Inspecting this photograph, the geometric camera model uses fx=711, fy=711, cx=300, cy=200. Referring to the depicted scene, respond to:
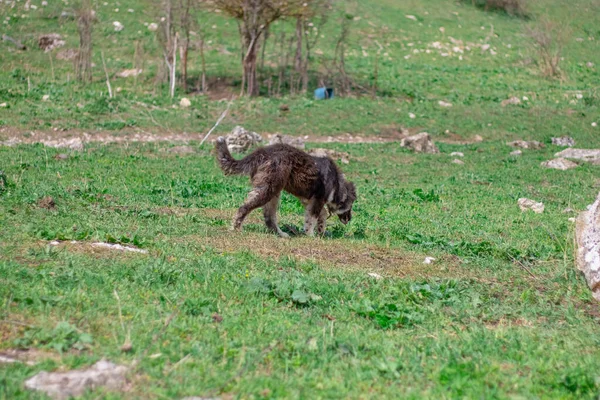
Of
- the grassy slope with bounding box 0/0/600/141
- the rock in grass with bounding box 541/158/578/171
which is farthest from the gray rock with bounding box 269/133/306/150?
the rock in grass with bounding box 541/158/578/171

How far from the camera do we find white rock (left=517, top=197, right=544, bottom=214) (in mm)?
13472

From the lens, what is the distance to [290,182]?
10.5 m

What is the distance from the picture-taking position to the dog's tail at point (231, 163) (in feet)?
33.7

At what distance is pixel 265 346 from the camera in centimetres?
550

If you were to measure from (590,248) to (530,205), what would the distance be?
18.3ft

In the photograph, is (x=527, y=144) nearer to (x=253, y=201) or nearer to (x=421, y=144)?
(x=421, y=144)

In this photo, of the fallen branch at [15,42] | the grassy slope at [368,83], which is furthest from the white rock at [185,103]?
the fallen branch at [15,42]

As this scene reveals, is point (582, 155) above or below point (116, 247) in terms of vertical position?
below

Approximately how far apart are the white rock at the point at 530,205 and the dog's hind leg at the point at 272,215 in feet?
17.7

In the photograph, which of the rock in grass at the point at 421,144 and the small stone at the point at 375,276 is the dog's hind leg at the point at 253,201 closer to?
the small stone at the point at 375,276

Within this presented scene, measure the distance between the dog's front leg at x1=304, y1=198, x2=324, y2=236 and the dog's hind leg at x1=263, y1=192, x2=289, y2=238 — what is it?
416 mm

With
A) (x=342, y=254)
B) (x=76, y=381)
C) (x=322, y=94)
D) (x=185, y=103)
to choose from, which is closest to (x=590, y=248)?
(x=342, y=254)

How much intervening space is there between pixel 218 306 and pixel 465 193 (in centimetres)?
Answer: 1007

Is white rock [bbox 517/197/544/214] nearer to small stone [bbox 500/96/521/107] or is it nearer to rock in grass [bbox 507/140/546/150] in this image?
rock in grass [bbox 507/140/546/150]
